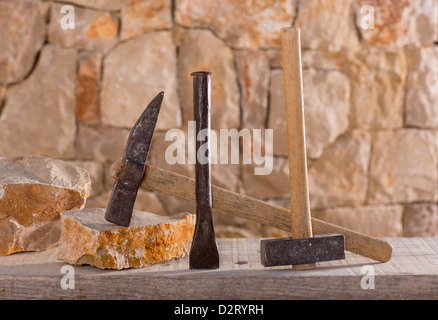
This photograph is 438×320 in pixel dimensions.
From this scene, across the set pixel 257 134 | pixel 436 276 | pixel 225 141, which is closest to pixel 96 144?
pixel 225 141

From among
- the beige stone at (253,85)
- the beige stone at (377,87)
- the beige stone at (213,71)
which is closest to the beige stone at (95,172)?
the beige stone at (213,71)

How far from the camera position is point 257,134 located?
244 cm

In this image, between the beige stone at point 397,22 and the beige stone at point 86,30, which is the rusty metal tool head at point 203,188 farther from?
the beige stone at point 397,22

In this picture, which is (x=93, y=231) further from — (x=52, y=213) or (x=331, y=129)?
(x=331, y=129)

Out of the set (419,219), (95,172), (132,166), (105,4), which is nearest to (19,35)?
(105,4)

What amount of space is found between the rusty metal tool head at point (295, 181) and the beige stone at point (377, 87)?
1037 mm

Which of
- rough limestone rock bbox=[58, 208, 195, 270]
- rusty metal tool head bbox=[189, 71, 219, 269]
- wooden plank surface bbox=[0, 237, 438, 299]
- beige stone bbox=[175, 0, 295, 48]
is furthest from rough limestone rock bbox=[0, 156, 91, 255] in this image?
beige stone bbox=[175, 0, 295, 48]

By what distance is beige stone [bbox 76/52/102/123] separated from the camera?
7.79 ft

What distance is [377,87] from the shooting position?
8.18ft

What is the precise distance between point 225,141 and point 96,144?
60 centimetres

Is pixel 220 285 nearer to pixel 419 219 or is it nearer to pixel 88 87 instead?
pixel 88 87

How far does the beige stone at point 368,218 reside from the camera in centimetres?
251

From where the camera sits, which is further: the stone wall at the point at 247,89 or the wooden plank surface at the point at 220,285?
the stone wall at the point at 247,89

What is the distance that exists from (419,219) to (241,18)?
4.27 ft
